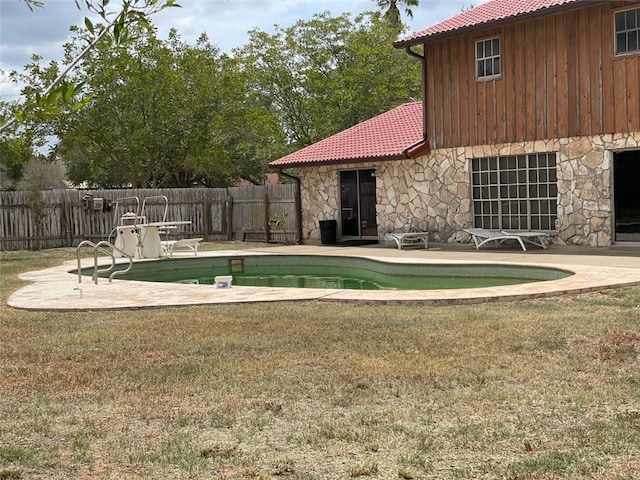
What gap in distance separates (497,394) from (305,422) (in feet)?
4.40

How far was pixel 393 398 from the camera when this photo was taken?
5.14m

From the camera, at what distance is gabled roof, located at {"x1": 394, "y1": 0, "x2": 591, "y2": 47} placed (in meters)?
15.9

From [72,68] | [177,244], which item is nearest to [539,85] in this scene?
[177,244]

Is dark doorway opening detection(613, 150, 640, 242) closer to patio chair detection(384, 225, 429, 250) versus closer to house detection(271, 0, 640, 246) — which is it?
house detection(271, 0, 640, 246)

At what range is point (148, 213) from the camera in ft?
76.7

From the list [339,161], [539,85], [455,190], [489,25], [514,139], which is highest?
[489,25]

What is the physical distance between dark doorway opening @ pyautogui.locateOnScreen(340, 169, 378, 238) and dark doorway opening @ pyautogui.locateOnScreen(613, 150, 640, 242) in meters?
6.68

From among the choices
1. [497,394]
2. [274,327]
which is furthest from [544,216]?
[497,394]

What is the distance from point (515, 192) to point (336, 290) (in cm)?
823

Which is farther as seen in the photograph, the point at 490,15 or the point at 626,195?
the point at 490,15

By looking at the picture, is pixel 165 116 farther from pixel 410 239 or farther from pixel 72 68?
pixel 72 68

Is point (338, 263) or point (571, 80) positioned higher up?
point (571, 80)

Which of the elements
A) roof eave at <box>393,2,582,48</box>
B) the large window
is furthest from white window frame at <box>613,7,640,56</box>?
the large window

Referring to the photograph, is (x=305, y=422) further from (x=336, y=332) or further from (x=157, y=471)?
(x=336, y=332)
